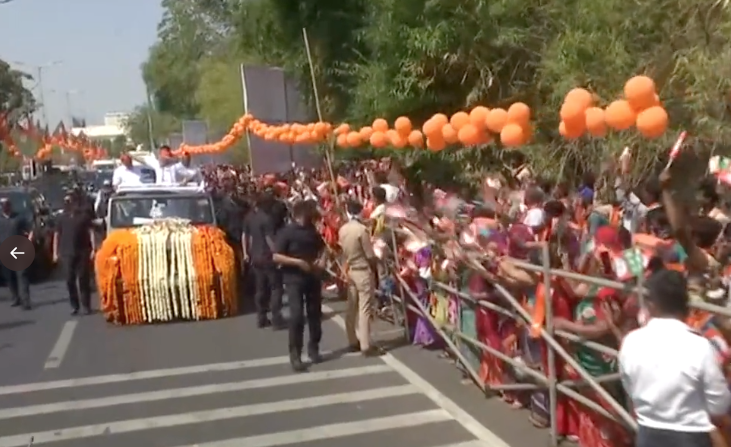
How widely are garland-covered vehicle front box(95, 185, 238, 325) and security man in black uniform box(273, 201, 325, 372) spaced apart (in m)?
3.14

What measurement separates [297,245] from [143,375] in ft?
6.77

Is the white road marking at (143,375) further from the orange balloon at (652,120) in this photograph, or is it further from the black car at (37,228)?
the black car at (37,228)

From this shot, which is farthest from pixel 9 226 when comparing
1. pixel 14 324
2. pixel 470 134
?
pixel 470 134

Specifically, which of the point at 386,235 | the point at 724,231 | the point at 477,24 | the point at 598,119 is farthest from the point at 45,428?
the point at 477,24

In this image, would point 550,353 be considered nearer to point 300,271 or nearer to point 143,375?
point 300,271

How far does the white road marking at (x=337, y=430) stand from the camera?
759 centimetres

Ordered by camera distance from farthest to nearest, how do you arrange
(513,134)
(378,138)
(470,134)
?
(378,138) < (470,134) < (513,134)

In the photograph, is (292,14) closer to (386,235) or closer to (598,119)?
(386,235)

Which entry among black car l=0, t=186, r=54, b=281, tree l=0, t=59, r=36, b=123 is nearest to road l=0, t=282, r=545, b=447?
black car l=0, t=186, r=54, b=281

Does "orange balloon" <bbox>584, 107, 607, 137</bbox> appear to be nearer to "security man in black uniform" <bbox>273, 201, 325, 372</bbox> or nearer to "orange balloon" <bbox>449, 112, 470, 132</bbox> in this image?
"orange balloon" <bbox>449, 112, 470, 132</bbox>

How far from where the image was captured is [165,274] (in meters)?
12.7

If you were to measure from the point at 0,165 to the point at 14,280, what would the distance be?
165 ft

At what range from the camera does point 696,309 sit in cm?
511

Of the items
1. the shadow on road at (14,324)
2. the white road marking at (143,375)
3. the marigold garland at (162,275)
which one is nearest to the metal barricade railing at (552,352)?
the white road marking at (143,375)
